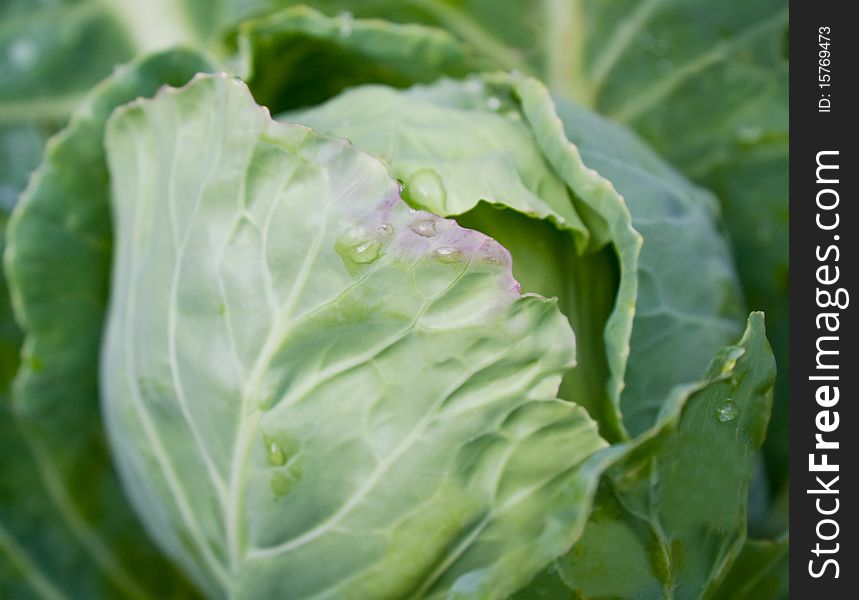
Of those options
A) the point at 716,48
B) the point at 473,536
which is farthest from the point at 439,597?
the point at 716,48

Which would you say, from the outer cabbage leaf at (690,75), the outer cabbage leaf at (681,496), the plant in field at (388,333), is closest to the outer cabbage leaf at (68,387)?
the plant in field at (388,333)

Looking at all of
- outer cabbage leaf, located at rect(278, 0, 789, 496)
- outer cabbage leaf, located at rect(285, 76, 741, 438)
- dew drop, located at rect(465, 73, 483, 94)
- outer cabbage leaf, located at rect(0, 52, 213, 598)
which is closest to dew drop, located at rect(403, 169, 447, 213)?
outer cabbage leaf, located at rect(285, 76, 741, 438)

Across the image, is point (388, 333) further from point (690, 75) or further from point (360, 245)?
point (690, 75)

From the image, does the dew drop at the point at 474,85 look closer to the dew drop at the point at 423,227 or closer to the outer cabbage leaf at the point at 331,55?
the outer cabbage leaf at the point at 331,55

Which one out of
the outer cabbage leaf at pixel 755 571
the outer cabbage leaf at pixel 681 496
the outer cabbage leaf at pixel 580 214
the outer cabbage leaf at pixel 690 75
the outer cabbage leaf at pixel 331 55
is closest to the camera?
the outer cabbage leaf at pixel 681 496

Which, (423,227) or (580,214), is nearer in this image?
(423,227)

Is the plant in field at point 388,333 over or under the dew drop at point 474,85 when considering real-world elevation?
under

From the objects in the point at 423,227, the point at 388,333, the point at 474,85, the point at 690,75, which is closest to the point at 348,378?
the point at 388,333
